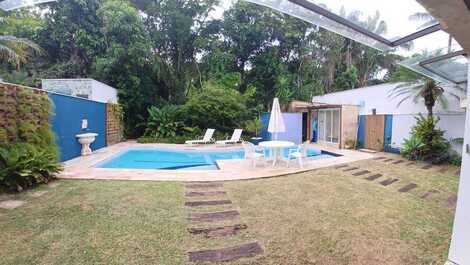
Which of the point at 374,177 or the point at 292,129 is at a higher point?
the point at 292,129

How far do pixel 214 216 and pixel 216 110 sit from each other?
11.6m

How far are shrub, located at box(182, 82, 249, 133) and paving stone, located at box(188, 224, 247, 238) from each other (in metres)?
11.9

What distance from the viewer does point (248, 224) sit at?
152 inches

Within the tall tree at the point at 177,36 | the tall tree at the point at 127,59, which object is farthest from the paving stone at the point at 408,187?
the tall tree at the point at 177,36

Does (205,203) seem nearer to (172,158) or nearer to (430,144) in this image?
(172,158)

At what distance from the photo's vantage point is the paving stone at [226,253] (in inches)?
114

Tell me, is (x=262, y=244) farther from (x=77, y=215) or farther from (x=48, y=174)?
(x=48, y=174)

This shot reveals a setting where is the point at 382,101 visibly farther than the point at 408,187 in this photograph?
Yes

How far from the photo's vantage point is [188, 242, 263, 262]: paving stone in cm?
289

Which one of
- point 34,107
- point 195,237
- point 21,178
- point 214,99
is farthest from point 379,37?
point 214,99

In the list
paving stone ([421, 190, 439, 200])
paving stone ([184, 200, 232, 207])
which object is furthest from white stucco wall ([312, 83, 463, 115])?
paving stone ([184, 200, 232, 207])

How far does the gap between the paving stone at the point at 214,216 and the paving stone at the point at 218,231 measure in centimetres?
31

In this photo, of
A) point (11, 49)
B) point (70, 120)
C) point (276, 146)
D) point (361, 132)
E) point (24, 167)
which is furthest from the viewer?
point (361, 132)

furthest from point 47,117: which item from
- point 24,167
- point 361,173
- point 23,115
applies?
point 361,173
